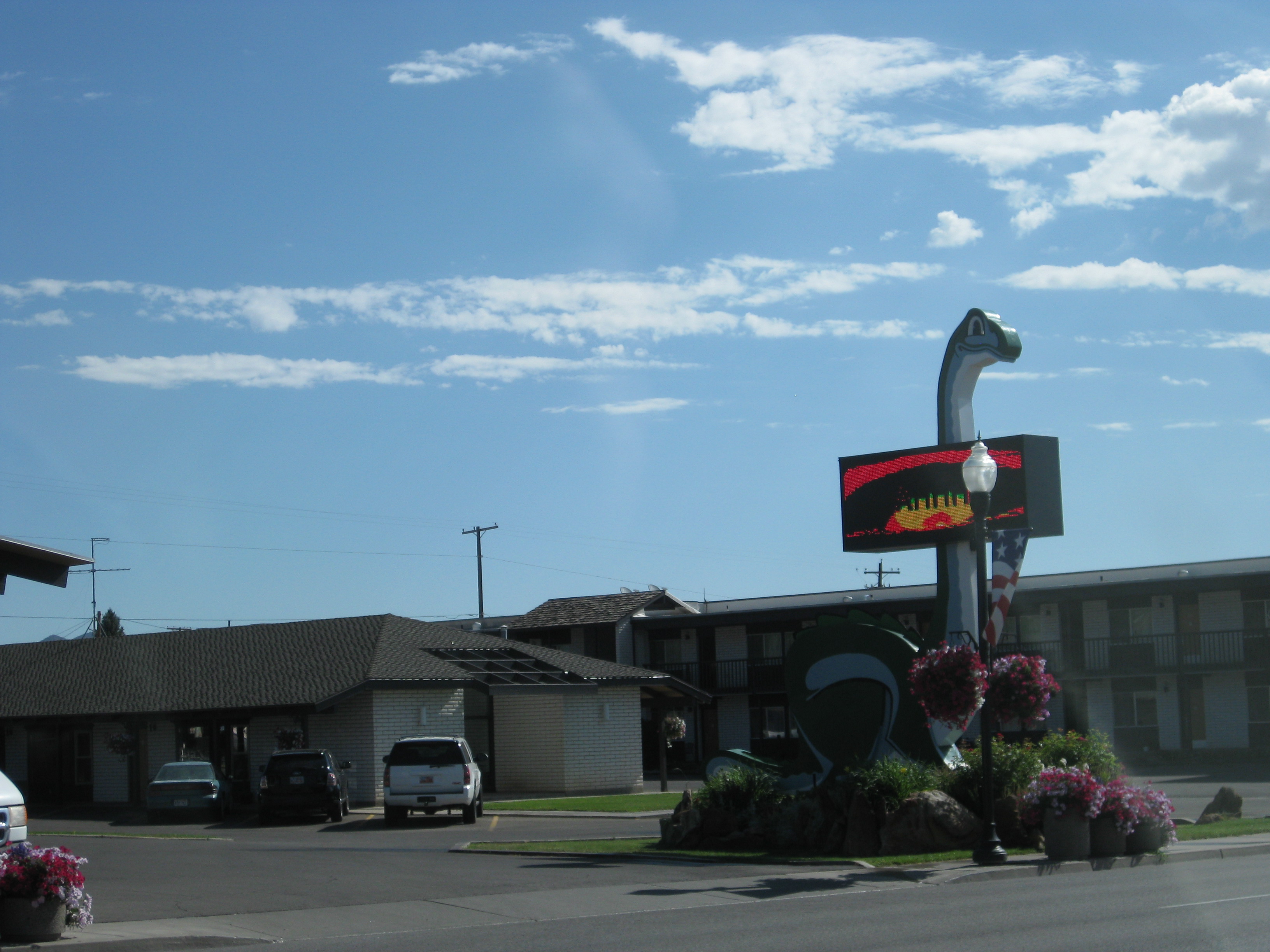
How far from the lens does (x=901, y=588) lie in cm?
5600

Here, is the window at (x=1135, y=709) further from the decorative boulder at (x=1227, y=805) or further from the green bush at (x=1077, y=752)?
the green bush at (x=1077, y=752)

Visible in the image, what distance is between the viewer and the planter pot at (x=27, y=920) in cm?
1122

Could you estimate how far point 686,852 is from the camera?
19.0 m

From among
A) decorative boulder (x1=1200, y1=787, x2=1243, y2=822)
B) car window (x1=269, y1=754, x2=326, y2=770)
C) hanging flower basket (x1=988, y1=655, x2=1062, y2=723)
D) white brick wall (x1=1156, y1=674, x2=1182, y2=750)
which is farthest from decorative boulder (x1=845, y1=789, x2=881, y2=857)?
white brick wall (x1=1156, y1=674, x2=1182, y2=750)

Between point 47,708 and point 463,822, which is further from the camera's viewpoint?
point 47,708

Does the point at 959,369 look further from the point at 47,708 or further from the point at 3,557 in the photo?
the point at 47,708

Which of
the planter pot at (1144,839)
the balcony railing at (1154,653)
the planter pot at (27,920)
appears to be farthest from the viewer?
the balcony railing at (1154,653)

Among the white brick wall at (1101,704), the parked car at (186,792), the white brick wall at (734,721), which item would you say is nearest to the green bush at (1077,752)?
the parked car at (186,792)

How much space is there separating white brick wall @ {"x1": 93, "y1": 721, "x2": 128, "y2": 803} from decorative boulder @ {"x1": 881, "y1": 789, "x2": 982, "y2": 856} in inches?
1035

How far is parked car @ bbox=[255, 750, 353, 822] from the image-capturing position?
93.7 feet

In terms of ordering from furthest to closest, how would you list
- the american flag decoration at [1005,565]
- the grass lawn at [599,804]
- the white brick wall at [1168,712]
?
1. the white brick wall at [1168,712]
2. the grass lawn at [599,804]
3. the american flag decoration at [1005,565]

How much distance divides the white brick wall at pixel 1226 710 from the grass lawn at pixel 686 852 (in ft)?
93.2

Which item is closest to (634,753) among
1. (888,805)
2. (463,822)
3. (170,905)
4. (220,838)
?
(463,822)

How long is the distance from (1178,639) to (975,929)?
35.6m
